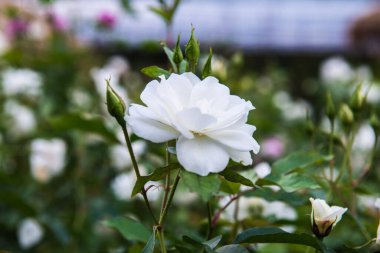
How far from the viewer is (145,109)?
575 millimetres

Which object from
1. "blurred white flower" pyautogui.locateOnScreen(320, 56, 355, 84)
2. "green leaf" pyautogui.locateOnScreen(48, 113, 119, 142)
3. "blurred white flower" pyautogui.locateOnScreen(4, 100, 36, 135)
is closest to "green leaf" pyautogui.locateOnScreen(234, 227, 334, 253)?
"green leaf" pyautogui.locateOnScreen(48, 113, 119, 142)

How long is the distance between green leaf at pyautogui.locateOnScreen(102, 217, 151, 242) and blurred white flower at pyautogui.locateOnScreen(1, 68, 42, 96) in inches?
48.4

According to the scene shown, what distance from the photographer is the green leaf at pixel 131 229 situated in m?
0.75

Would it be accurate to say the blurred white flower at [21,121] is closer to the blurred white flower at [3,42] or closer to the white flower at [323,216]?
the blurred white flower at [3,42]

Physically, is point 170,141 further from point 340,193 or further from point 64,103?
point 64,103

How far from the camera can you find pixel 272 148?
2295 mm

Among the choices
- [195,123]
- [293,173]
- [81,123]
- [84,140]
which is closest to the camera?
[195,123]

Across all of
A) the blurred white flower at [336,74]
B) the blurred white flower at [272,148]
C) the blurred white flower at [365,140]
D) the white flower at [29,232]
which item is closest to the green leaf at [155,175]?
the white flower at [29,232]

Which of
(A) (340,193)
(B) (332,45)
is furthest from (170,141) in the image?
(B) (332,45)

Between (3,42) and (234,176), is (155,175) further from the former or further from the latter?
(3,42)

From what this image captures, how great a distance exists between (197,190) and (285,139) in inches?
78.1

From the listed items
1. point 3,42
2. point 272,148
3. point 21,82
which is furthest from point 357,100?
point 3,42

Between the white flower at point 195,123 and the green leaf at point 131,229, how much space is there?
21cm

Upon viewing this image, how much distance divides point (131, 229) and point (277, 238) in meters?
0.21
